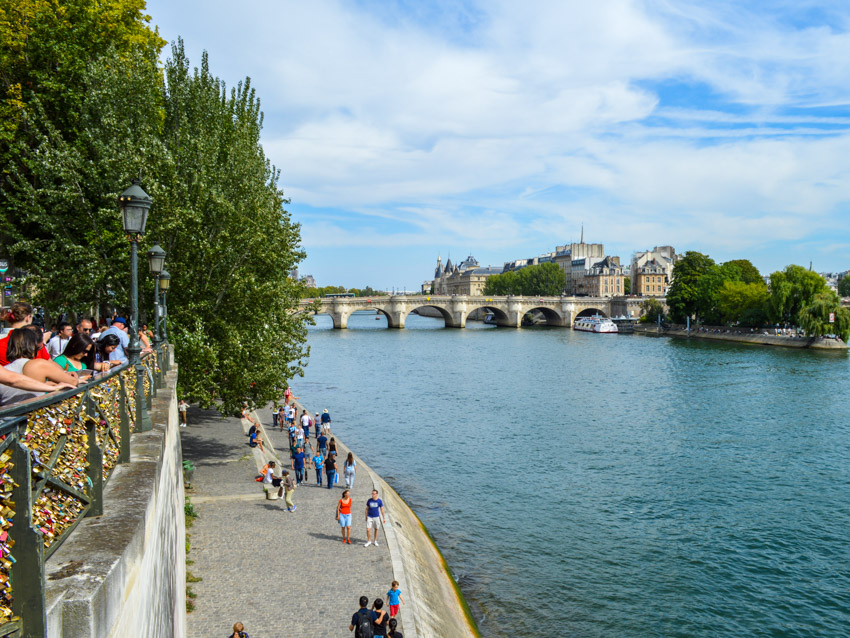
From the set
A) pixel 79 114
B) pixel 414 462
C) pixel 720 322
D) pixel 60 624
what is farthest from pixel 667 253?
pixel 60 624

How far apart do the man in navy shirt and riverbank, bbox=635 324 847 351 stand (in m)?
67.1

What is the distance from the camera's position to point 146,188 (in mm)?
17031

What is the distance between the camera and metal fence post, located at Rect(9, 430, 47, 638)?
260 cm

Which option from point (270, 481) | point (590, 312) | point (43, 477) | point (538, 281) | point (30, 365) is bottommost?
point (270, 481)

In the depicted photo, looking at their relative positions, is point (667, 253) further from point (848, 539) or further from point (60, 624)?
point (60, 624)

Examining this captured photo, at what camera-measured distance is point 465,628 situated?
13.5m

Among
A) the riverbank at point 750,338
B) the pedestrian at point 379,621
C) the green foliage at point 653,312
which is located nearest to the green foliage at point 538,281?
the green foliage at point 653,312

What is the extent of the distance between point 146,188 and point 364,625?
1216 cm

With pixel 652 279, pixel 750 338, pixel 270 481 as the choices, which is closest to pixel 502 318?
pixel 652 279

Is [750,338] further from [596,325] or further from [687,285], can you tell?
[596,325]

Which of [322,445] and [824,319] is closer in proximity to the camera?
[322,445]

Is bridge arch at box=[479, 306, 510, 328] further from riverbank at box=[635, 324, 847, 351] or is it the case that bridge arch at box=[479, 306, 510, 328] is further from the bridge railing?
the bridge railing

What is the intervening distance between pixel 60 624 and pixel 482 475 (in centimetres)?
2290

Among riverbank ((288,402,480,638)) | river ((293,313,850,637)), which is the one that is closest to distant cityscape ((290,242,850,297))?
river ((293,313,850,637))
